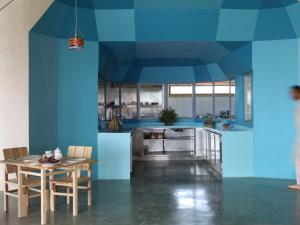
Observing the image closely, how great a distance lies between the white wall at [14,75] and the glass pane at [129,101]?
3731 mm

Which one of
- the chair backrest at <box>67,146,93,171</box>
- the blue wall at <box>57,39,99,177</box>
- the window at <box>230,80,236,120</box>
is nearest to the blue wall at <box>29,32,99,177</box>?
the blue wall at <box>57,39,99,177</box>

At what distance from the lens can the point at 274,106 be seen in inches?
251

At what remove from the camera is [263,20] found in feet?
19.9

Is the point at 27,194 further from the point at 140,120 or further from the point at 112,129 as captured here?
the point at 140,120

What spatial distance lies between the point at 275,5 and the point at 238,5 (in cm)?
58

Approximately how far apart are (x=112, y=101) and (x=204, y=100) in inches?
90.3

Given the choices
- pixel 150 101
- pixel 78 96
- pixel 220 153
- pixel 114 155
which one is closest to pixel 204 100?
pixel 150 101

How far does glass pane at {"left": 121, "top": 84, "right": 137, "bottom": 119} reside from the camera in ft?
29.3

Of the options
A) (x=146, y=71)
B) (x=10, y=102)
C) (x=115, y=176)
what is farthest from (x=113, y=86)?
(x=10, y=102)

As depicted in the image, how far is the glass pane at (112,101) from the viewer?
26.2 feet

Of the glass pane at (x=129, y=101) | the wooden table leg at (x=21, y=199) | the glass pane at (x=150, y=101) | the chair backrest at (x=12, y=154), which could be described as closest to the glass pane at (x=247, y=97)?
the glass pane at (x=150, y=101)

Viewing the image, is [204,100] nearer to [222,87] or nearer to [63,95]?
[222,87]

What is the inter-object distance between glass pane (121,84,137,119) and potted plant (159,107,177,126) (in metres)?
0.74

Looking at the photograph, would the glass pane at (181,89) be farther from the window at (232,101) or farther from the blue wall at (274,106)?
the blue wall at (274,106)
